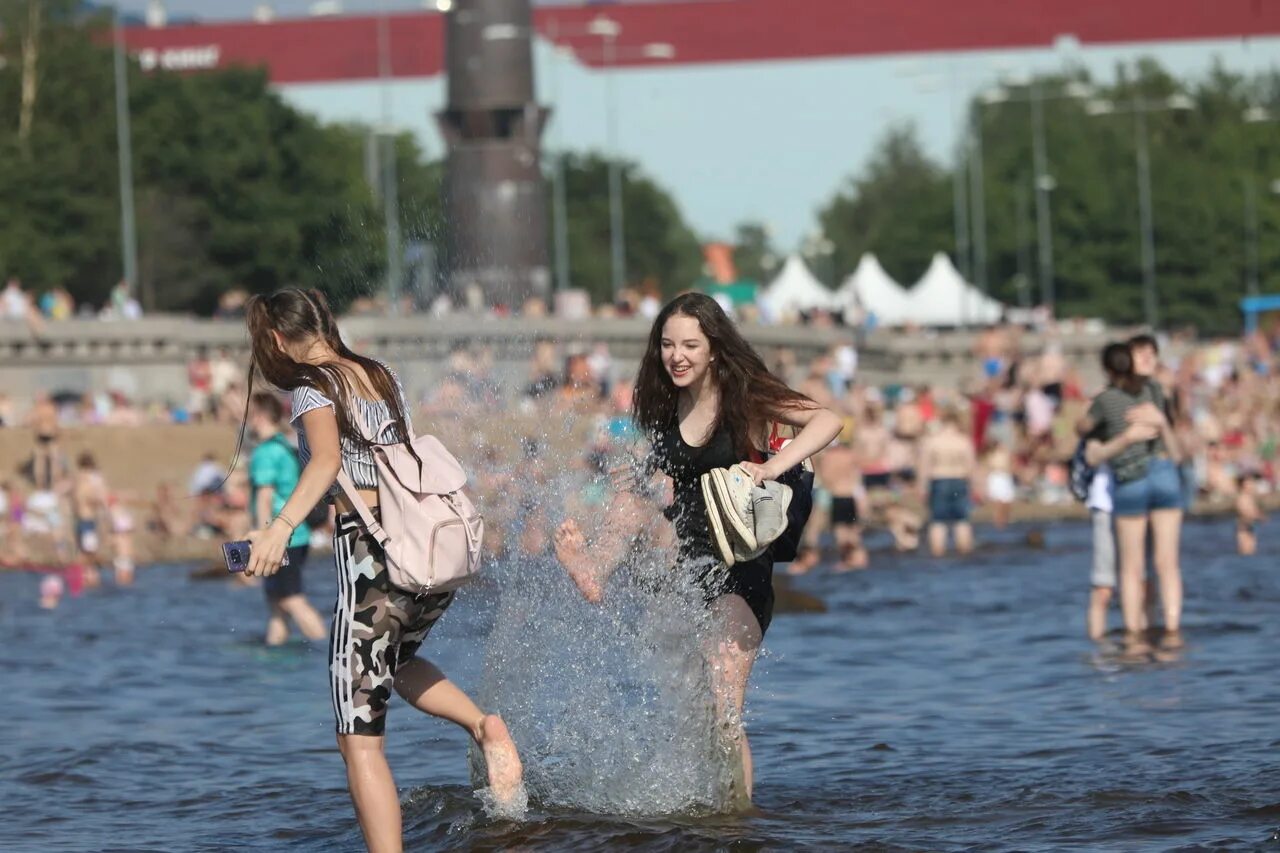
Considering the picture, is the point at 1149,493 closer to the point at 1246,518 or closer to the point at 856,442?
the point at 1246,518

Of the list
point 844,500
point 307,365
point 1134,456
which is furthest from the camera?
point 844,500

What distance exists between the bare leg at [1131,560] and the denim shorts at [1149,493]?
0.06m

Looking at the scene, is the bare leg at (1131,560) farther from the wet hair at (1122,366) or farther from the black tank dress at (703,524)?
the black tank dress at (703,524)

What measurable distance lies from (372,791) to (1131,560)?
670cm

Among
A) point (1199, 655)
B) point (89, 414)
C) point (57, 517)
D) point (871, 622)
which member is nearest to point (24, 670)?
point (871, 622)

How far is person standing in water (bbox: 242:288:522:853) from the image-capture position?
298 inches

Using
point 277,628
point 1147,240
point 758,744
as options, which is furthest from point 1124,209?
point 758,744

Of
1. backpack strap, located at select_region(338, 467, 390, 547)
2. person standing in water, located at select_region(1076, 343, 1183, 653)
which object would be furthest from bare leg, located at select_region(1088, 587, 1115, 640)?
backpack strap, located at select_region(338, 467, 390, 547)

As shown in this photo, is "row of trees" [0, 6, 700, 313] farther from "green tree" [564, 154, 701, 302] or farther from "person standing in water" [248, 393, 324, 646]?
"person standing in water" [248, 393, 324, 646]

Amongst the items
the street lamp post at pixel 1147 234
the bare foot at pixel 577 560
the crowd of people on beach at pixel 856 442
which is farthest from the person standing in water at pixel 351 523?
the street lamp post at pixel 1147 234

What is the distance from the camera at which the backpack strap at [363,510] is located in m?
7.62

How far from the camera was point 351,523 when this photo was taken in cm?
772

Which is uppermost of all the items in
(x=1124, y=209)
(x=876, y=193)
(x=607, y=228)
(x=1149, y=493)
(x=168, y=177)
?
(x=876, y=193)

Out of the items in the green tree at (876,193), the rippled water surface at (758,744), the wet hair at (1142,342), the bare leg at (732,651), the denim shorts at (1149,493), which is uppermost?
the green tree at (876,193)
